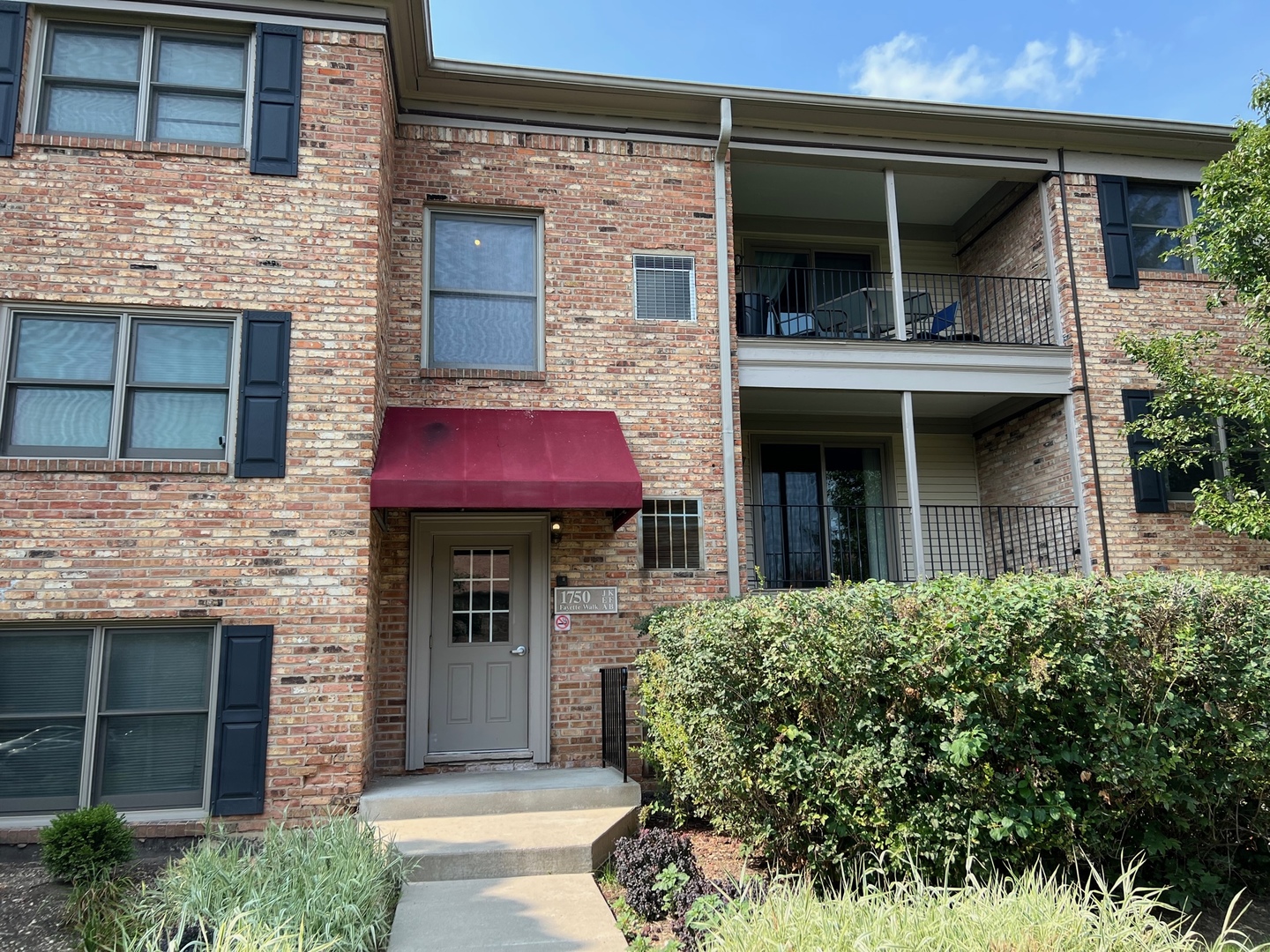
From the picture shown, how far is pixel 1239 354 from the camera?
9.12 m

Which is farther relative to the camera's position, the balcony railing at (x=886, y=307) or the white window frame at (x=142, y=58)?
the balcony railing at (x=886, y=307)

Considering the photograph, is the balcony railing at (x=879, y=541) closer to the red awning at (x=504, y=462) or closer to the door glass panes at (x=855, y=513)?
the door glass panes at (x=855, y=513)

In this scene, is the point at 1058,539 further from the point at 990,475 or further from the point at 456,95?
the point at 456,95

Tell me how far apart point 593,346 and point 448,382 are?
57.0 inches

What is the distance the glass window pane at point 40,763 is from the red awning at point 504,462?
2769 mm

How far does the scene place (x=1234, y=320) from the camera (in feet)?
31.2

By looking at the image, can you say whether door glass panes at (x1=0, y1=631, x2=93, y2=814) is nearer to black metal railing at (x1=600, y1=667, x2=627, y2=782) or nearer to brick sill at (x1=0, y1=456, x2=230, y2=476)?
brick sill at (x1=0, y1=456, x2=230, y2=476)

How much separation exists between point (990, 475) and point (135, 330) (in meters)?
9.50

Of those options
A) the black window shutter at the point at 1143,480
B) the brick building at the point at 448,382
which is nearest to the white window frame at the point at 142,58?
the brick building at the point at 448,382

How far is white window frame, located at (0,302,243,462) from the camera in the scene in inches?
256

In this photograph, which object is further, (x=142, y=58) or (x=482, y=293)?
(x=482, y=293)

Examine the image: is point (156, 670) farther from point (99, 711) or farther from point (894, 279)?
point (894, 279)

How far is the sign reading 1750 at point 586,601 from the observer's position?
779cm

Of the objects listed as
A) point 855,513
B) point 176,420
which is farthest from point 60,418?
point 855,513
